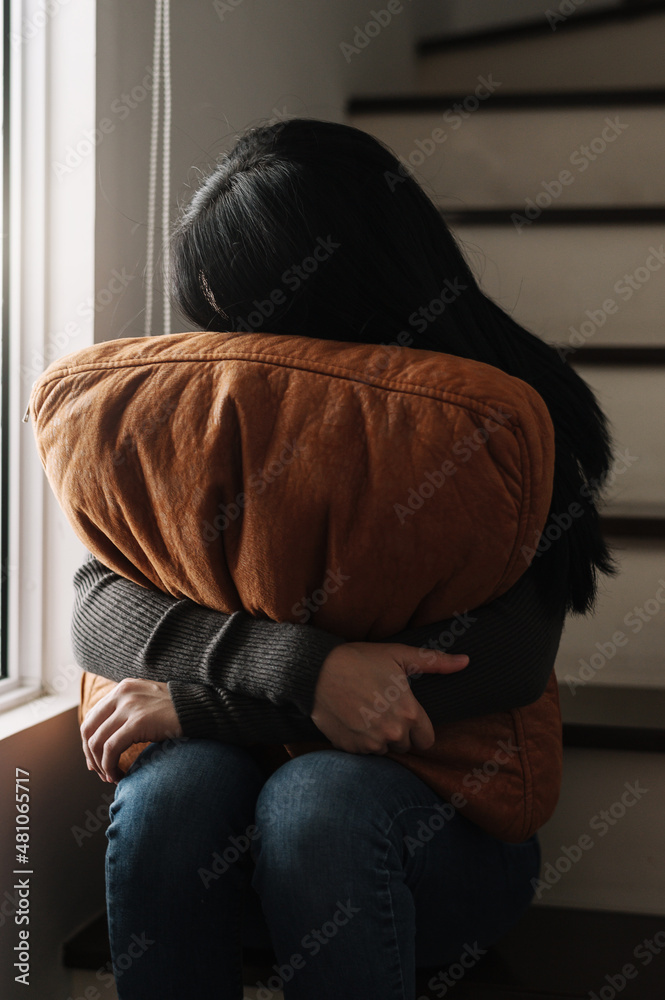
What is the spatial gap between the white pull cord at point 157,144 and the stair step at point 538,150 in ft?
1.90

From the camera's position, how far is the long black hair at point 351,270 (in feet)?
2.43

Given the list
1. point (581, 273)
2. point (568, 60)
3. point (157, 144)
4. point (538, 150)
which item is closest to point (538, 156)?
point (538, 150)

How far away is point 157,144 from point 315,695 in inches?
29.9

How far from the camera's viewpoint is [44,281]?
97cm

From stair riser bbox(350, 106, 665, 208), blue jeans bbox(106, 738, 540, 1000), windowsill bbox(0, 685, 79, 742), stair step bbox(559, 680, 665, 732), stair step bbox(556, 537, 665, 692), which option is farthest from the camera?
stair riser bbox(350, 106, 665, 208)

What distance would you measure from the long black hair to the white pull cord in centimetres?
27

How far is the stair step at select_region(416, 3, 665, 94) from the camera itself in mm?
1935

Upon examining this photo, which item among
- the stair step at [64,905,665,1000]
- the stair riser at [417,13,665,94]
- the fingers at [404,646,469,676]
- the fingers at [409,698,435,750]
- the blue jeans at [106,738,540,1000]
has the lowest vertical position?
the stair step at [64,905,665,1000]

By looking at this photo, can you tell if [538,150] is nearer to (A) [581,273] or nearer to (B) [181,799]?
(A) [581,273]

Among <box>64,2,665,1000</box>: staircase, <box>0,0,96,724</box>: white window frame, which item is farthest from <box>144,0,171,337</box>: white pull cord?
<box>64,2,665,1000</box>: staircase

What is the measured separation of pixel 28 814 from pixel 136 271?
64 cm

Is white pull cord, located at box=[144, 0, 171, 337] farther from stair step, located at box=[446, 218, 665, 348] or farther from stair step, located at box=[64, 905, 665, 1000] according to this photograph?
stair step, located at box=[64, 905, 665, 1000]

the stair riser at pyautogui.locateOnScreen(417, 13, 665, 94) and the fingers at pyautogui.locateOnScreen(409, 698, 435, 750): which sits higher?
the stair riser at pyautogui.locateOnScreen(417, 13, 665, 94)

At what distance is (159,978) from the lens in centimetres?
67
